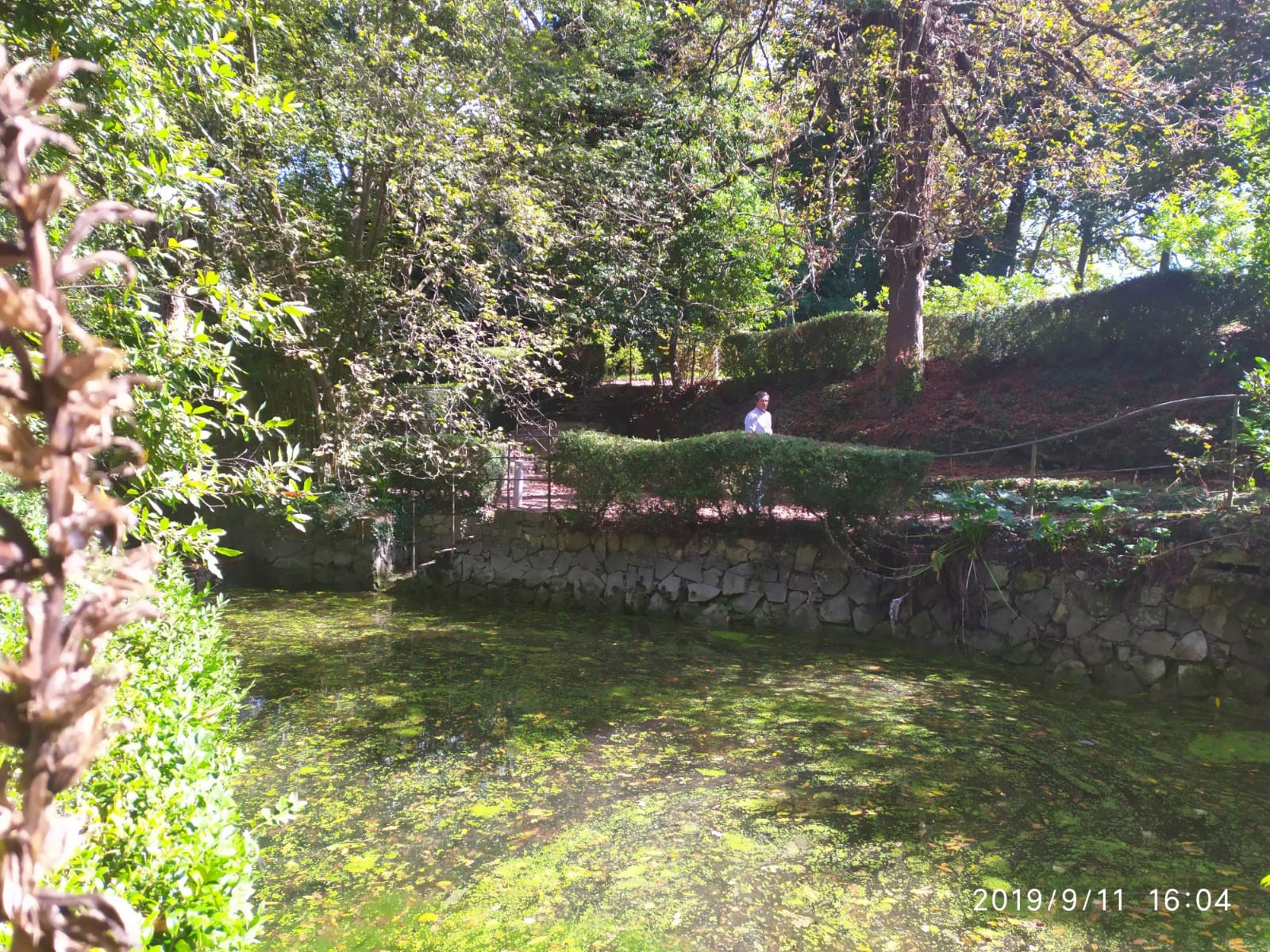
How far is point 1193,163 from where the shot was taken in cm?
1427

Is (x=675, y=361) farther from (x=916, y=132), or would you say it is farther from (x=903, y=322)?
(x=916, y=132)

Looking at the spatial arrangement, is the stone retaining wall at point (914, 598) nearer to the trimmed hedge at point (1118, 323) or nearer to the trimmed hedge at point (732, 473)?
the trimmed hedge at point (732, 473)

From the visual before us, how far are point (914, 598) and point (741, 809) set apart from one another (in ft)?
16.0

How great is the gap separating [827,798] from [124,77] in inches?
224

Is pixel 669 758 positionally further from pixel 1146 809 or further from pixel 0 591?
pixel 0 591

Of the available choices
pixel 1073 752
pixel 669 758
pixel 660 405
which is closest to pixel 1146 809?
pixel 1073 752

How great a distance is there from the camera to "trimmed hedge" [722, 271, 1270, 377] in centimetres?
1291

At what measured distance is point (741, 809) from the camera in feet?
15.7

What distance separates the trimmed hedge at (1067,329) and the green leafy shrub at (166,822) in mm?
14761

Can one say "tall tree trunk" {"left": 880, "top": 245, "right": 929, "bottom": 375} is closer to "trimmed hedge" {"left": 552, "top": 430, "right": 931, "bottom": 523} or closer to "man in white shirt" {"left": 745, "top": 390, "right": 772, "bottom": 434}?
"man in white shirt" {"left": 745, "top": 390, "right": 772, "bottom": 434}

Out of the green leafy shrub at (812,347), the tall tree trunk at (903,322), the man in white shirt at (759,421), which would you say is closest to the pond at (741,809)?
the man in white shirt at (759,421)

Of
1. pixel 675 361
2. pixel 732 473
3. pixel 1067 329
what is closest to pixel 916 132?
pixel 1067 329

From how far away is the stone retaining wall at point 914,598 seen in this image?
7.07 metres

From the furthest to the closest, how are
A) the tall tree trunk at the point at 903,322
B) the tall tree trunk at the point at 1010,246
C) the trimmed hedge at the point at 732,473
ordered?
the tall tree trunk at the point at 1010,246 → the tall tree trunk at the point at 903,322 → the trimmed hedge at the point at 732,473
